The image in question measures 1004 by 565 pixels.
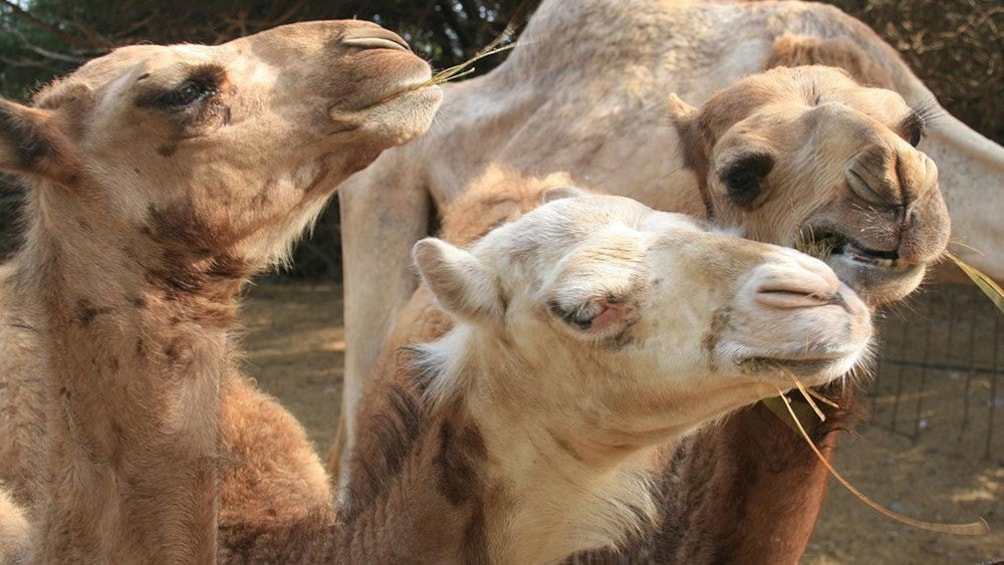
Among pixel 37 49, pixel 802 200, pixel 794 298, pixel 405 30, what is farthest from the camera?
pixel 405 30

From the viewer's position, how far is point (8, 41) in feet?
30.2

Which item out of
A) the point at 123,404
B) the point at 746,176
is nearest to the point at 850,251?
the point at 746,176

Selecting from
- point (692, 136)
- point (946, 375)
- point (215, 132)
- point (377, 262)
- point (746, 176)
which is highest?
point (215, 132)

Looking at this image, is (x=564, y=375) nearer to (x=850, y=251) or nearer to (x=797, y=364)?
(x=797, y=364)

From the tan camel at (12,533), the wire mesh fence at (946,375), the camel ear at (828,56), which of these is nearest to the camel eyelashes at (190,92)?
the tan camel at (12,533)

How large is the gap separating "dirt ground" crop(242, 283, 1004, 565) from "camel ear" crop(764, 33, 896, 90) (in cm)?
93

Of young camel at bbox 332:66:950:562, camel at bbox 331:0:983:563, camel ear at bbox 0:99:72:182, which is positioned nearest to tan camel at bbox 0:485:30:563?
camel at bbox 331:0:983:563

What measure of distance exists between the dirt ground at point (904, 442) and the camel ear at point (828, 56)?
3.05 ft

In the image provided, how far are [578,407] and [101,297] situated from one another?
1.04 meters

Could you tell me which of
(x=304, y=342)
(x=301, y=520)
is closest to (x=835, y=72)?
(x=301, y=520)

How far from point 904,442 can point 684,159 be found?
3665 mm

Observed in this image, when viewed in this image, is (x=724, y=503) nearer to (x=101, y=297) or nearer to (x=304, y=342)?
(x=101, y=297)

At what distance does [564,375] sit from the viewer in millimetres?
2152

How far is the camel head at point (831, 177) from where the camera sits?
2.22 metres
